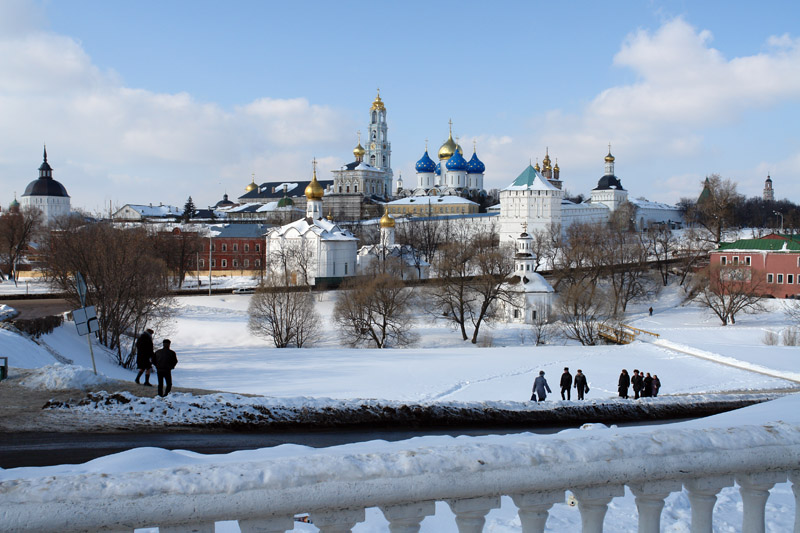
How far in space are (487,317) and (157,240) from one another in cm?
3100

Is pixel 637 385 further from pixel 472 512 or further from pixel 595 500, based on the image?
pixel 472 512

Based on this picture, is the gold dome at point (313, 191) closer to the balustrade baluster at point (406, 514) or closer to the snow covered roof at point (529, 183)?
the snow covered roof at point (529, 183)

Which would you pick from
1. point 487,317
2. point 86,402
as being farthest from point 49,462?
point 487,317

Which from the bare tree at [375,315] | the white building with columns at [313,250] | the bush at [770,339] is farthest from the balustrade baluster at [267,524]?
the white building with columns at [313,250]

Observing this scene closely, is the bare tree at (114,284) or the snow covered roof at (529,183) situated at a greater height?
the snow covered roof at (529,183)

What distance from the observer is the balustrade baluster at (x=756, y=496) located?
86.7 inches

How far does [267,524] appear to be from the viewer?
191 cm

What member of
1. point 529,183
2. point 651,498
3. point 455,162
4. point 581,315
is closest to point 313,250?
point 581,315

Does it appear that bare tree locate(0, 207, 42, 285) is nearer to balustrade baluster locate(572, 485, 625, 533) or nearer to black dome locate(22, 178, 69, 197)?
black dome locate(22, 178, 69, 197)

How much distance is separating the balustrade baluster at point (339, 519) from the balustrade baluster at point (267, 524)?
0.08m

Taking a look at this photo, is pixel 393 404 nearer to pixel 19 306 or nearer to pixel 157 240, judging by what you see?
pixel 19 306

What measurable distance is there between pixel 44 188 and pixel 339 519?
11434 cm

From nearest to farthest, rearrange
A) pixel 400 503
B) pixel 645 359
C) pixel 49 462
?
pixel 400 503
pixel 49 462
pixel 645 359

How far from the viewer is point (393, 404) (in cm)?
640
